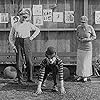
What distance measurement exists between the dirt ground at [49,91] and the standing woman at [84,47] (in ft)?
1.07

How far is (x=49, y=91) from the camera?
21.5ft

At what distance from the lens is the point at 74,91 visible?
665 centimetres

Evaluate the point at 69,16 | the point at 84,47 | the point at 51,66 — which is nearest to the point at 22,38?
the point at 51,66

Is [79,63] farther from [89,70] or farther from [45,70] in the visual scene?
[45,70]

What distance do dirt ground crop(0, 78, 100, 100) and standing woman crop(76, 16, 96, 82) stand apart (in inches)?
12.9

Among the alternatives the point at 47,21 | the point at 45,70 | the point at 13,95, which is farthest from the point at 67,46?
the point at 13,95

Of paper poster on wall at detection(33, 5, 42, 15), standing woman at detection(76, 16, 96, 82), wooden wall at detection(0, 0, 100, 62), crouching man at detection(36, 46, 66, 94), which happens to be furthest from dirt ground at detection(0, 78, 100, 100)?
paper poster on wall at detection(33, 5, 42, 15)

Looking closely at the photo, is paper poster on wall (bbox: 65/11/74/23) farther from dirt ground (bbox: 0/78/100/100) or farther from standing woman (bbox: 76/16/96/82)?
dirt ground (bbox: 0/78/100/100)

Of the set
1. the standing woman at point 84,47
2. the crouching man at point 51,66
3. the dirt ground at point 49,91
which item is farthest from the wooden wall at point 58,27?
the crouching man at point 51,66

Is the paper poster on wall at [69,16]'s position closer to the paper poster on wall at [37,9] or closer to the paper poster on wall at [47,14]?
the paper poster on wall at [47,14]

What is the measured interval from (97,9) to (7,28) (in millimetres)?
2927

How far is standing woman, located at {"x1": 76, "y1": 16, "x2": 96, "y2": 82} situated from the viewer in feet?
24.2

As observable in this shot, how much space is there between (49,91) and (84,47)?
5.54 feet

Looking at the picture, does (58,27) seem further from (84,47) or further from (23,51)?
(23,51)
